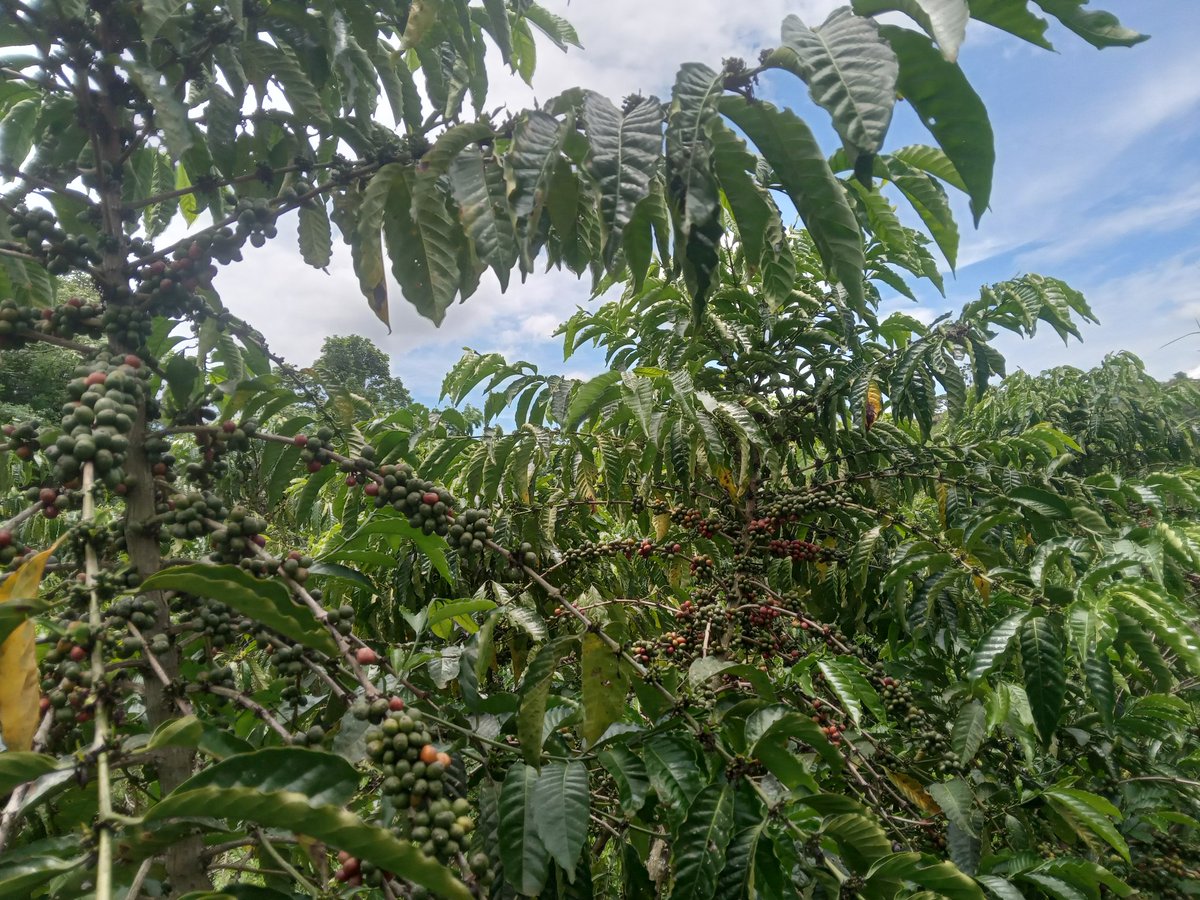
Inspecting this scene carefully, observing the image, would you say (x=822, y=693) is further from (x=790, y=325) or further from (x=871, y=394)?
(x=790, y=325)

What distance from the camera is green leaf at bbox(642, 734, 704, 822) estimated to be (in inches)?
46.4

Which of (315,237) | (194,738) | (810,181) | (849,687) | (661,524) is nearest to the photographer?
(194,738)

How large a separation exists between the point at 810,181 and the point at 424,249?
2.35 ft

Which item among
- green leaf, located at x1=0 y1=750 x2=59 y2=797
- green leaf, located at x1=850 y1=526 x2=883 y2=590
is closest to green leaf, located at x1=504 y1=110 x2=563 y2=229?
green leaf, located at x1=0 y1=750 x2=59 y2=797

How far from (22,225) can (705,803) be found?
A: 4.92ft

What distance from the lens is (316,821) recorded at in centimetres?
62

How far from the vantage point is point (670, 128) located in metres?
0.96

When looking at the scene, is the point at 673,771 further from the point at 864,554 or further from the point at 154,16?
the point at 154,16

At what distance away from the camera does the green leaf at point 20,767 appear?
65 centimetres

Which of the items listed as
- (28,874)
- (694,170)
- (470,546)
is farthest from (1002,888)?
A: (28,874)

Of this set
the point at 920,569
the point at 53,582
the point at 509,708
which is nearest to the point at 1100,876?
the point at 920,569

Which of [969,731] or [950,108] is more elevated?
[950,108]

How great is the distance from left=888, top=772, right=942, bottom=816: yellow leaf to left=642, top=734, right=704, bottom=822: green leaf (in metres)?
0.97

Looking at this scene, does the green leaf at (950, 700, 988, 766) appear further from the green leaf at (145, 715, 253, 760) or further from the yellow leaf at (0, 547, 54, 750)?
the yellow leaf at (0, 547, 54, 750)
